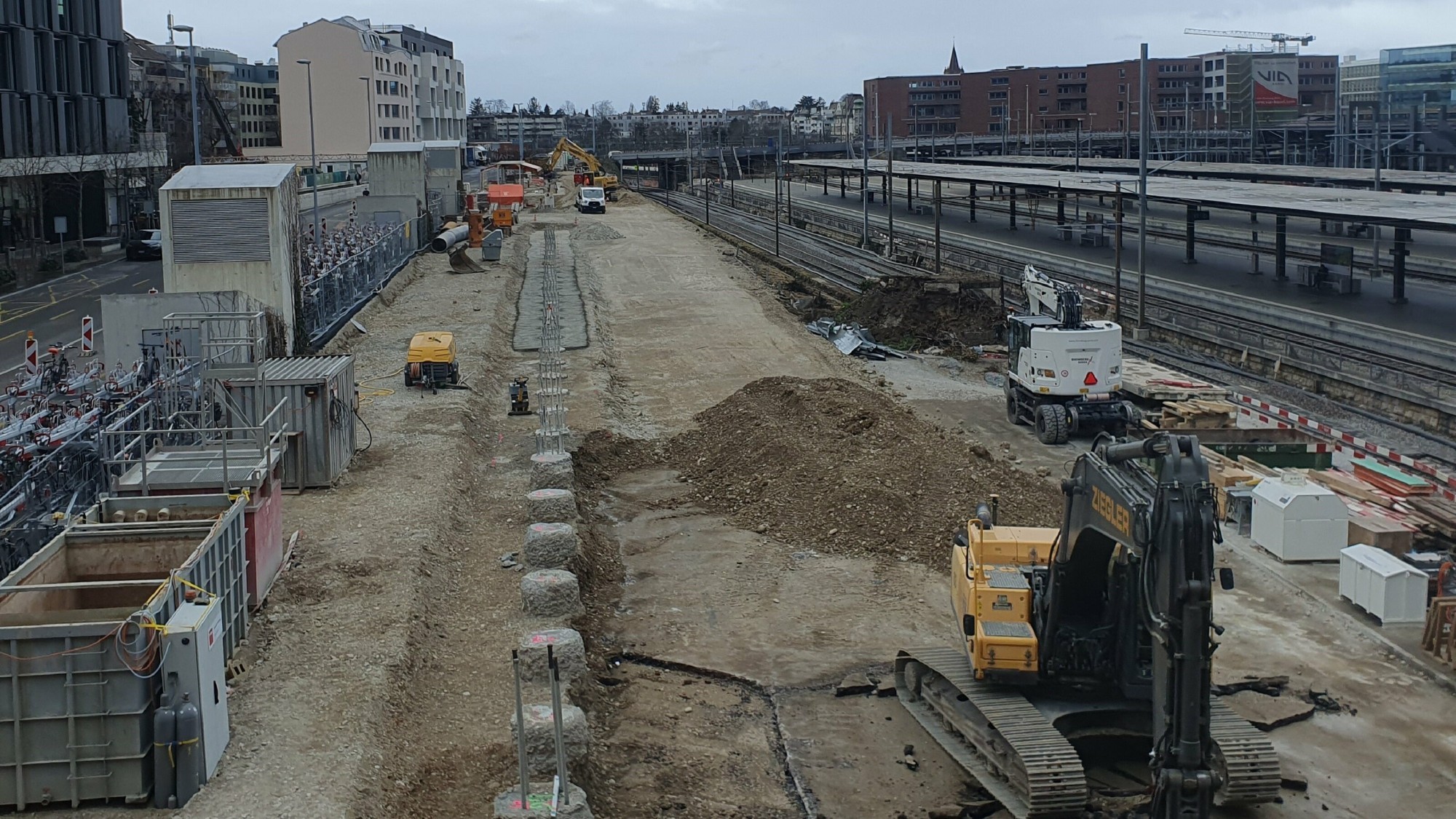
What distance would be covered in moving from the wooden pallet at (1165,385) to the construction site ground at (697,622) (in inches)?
119

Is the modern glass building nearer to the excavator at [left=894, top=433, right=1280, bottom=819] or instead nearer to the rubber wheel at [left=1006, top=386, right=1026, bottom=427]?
the rubber wheel at [left=1006, top=386, right=1026, bottom=427]

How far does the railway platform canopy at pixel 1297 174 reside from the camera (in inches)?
2115

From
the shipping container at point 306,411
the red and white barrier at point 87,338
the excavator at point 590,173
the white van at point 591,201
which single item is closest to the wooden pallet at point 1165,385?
the shipping container at point 306,411

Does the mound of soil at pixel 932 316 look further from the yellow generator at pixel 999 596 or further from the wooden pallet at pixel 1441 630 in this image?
the yellow generator at pixel 999 596

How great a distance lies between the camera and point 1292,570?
1878 centimetres

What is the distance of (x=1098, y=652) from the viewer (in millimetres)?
11906

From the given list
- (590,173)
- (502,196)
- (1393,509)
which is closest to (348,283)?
(1393,509)

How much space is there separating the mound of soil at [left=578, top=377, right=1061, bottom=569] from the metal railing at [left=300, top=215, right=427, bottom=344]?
10.4m

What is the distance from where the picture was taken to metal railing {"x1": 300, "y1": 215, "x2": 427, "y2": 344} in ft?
111

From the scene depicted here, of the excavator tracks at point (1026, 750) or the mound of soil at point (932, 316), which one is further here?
the mound of soil at point (932, 316)

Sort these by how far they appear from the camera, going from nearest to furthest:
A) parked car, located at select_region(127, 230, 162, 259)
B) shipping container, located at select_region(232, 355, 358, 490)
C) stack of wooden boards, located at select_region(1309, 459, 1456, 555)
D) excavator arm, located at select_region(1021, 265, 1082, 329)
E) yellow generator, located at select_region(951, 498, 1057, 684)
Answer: yellow generator, located at select_region(951, 498, 1057, 684) → stack of wooden boards, located at select_region(1309, 459, 1456, 555) → shipping container, located at select_region(232, 355, 358, 490) → excavator arm, located at select_region(1021, 265, 1082, 329) → parked car, located at select_region(127, 230, 162, 259)

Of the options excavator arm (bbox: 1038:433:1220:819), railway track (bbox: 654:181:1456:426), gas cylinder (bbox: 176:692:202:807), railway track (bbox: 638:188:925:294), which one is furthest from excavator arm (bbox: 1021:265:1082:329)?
gas cylinder (bbox: 176:692:202:807)

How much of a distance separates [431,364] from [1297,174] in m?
49.9

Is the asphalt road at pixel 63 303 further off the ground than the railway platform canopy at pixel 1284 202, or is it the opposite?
the railway platform canopy at pixel 1284 202
